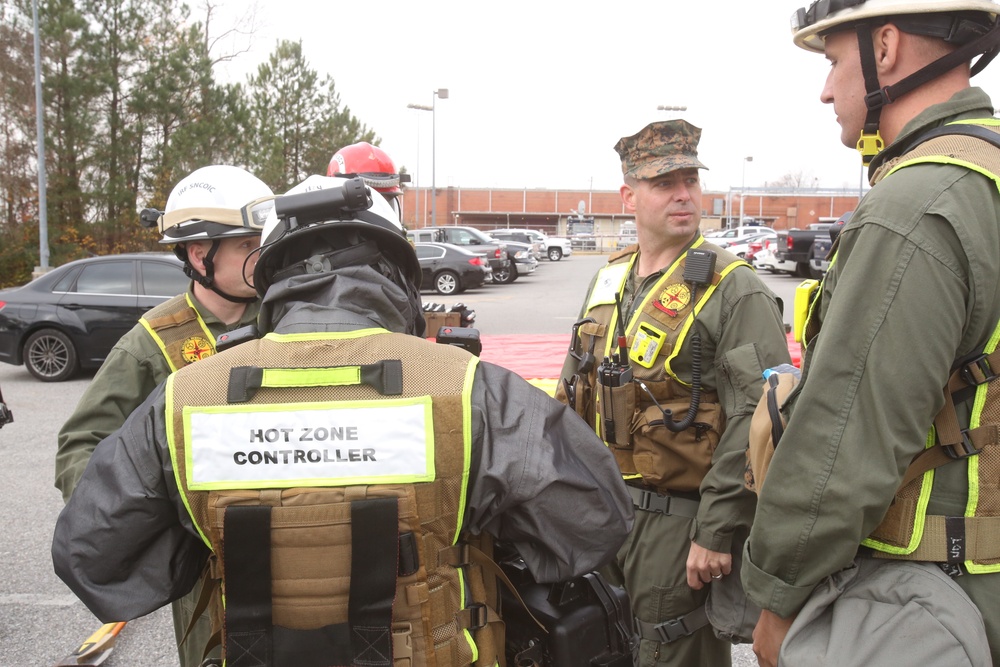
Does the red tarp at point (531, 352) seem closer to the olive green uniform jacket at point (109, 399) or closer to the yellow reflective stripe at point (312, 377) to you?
the olive green uniform jacket at point (109, 399)

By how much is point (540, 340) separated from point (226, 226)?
9318 millimetres

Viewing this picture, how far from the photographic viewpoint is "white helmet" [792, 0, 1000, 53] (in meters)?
1.61

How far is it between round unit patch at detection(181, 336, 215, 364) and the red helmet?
1.51 m

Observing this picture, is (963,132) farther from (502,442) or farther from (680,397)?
(680,397)

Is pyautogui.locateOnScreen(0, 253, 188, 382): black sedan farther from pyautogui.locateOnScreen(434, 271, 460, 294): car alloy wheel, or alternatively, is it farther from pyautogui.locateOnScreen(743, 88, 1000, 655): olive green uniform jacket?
pyautogui.locateOnScreen(434, 271, 460, 294): car alloy wheel

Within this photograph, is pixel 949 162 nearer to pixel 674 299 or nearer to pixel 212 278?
pixel 674 299

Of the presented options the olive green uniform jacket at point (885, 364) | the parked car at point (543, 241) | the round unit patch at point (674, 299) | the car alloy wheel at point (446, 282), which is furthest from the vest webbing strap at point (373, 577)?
the parked car at point (543, 241)

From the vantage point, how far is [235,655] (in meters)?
1.62

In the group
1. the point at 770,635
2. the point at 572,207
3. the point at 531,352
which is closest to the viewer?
the point at 770,635

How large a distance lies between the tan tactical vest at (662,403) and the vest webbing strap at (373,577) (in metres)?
1.36

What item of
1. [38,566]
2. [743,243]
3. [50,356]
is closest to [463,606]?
[38,566]

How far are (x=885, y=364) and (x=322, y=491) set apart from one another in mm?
1088

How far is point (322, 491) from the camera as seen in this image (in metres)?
1.59

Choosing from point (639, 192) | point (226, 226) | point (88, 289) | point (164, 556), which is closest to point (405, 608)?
point (164, 556)
